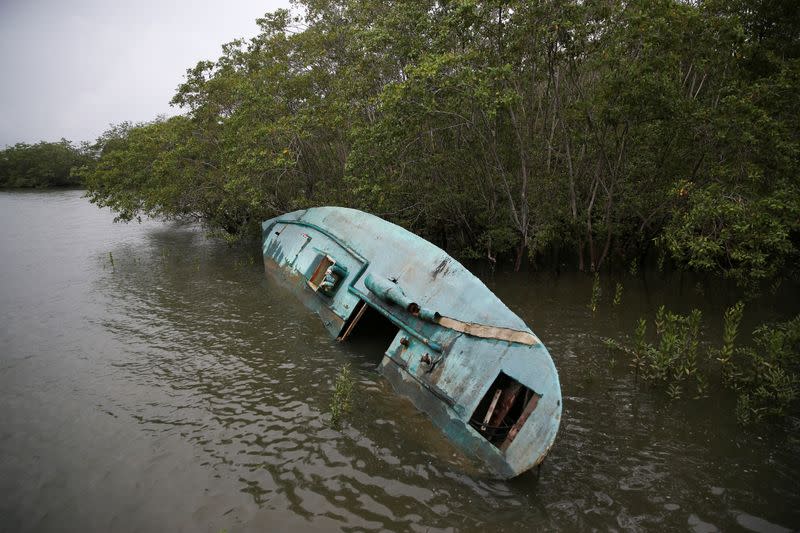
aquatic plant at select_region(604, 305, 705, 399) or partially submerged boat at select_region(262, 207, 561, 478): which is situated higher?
aquatic plant at select_region(604, 305, 705, 399)

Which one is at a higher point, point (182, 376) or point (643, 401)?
point (643, 401)

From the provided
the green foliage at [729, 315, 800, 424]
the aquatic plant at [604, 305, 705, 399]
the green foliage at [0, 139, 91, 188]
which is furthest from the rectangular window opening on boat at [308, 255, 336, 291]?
the green foliage at [0, 139, 91, 188]

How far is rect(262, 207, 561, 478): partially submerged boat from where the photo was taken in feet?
16.0

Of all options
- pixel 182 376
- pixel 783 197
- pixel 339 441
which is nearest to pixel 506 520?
pixel 339 441

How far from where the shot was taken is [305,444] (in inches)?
213

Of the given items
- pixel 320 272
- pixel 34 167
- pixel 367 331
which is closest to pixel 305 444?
pixel 367 331

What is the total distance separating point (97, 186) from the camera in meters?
16.7

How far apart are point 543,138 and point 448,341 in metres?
7.72

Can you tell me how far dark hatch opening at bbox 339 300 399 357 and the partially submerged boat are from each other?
0.05 meters

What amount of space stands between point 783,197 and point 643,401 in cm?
395

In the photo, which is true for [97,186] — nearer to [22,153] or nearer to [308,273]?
[308,273]

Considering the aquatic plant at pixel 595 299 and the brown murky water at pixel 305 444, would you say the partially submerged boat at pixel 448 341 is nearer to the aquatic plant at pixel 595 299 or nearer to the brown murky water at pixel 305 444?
Answer: the brown murky water at pixel 305 444

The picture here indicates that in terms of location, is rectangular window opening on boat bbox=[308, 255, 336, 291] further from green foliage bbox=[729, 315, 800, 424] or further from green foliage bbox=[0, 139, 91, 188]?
green foliage bbox=[0, 139, 91, 188]

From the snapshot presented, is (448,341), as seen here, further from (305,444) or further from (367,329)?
(367,329)
